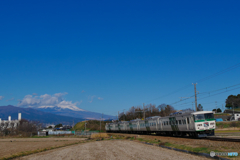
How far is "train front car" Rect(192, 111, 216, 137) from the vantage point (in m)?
29.7

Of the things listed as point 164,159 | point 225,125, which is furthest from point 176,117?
point 225,125

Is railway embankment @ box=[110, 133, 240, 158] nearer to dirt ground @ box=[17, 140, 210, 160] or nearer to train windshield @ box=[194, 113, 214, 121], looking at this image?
dirt ground @ box=[17, 140, 210, 160]

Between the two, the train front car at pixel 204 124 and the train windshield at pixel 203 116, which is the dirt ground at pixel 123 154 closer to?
the train front car at pixel 204 124

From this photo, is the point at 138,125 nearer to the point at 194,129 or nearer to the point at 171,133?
the point at 171,133

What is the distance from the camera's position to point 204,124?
29656 millimetres

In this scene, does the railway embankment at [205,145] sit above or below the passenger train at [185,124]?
below

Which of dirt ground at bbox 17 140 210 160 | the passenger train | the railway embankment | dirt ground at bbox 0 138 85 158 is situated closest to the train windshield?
the passenger train

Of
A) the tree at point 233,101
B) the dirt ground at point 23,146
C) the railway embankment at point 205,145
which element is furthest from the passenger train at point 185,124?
the tree at point 233,101

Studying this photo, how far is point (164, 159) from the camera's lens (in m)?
15.6

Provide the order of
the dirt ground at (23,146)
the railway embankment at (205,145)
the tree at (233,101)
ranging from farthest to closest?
1. the tree at (233,101)
2. the dirt ground at (23,146)
3. the railway embankment at (205,145)

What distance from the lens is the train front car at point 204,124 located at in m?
29.7

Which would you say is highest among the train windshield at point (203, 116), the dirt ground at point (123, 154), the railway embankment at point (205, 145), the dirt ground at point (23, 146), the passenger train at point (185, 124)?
the train windshield at point (203, 116)

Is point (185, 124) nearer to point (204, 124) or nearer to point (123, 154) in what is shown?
point (204, 124)

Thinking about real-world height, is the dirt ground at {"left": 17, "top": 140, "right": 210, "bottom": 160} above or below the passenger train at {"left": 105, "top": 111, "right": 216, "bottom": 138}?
below
